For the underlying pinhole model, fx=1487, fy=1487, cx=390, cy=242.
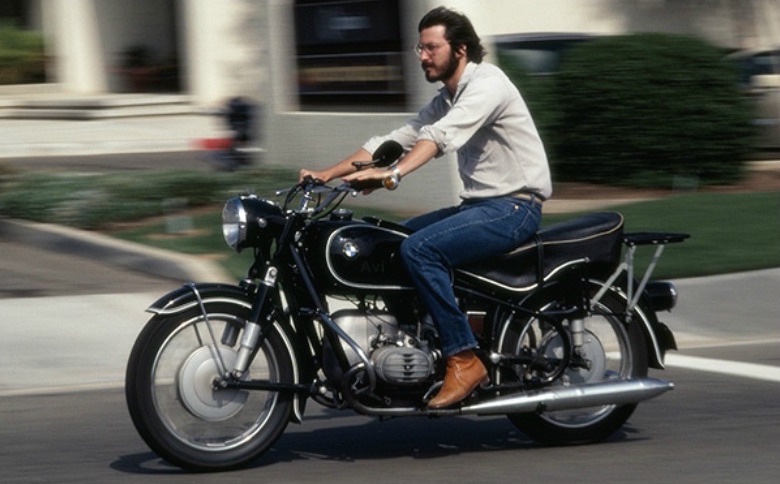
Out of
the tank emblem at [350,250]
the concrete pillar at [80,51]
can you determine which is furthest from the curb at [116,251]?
the concrete pillar at [80,51]

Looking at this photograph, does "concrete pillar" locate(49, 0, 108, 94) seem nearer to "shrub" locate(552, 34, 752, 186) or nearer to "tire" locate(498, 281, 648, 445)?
"shrub" locate(552, 34, 752, 186)

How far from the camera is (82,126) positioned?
82.7 feet

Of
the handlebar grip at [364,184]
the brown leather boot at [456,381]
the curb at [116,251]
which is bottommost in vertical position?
the curb at [116,251]

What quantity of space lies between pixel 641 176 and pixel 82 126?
13237 millimetres

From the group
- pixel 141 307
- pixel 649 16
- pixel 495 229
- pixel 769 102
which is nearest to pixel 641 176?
pixel 769 102

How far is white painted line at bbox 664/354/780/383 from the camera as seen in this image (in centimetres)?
816

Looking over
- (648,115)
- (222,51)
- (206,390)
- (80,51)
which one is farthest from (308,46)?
(80,51)

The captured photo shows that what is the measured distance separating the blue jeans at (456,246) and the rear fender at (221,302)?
573 millimetres

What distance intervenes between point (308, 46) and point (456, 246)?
9.45m

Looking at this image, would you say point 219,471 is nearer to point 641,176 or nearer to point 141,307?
point 141,307

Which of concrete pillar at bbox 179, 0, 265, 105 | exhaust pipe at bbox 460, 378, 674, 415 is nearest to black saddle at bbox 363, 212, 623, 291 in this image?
exhaust pipe at bbox 460, 378, 674, 415

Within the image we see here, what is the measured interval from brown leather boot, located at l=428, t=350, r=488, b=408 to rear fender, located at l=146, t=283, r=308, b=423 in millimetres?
564

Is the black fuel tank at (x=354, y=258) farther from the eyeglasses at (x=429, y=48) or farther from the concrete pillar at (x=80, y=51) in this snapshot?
the concrete pillar at (x=80, y=51)

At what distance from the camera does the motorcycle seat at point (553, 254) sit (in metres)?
6.35
